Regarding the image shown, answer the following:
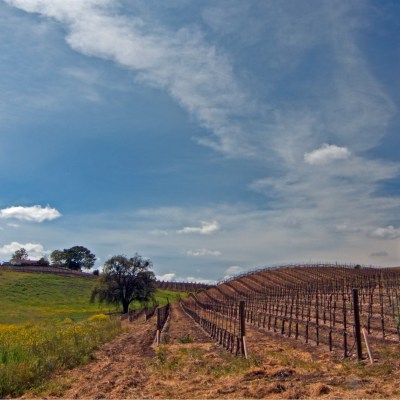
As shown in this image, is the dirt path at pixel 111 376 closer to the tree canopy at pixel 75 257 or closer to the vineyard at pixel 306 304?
the vineyard at pixel 306 304

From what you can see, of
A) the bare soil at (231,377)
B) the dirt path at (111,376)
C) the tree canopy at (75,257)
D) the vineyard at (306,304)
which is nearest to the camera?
the bare soil at (231,377)

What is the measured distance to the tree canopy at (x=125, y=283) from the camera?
66438 millimetres

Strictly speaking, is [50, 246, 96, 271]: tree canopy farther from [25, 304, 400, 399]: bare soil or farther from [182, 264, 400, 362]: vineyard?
[25, 304, 400, 399]: bare soil

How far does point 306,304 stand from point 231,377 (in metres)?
29.4

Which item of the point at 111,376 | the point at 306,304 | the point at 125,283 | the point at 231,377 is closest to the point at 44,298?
the point at 125,283

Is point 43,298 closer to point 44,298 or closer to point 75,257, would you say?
point 44,298

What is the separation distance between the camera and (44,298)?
7231cm

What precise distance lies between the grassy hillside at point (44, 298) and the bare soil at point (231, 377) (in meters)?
37.4

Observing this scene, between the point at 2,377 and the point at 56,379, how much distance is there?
159 cm

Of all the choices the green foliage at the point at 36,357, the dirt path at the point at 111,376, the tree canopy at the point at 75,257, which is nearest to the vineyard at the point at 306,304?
the dirt path at the point at 111,376

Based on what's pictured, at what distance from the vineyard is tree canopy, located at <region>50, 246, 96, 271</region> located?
235 feet

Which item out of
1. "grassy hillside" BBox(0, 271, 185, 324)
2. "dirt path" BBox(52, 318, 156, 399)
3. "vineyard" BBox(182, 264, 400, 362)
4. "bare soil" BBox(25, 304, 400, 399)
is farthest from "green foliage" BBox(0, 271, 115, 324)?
"bare soil" BBox(25, 304, 400, 399)

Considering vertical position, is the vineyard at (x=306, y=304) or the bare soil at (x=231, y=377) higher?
the vineyard at (x=306, y=304)

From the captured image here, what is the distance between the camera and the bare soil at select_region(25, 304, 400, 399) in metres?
9.55
